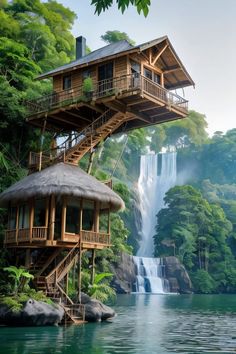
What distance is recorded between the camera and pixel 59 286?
2330cm

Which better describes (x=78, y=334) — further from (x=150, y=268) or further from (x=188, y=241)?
(x=188, y=241)

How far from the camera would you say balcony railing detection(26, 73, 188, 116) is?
25922 millimetres

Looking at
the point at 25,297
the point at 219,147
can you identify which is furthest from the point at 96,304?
→ the point at 219,147

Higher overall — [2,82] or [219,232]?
[2,82]

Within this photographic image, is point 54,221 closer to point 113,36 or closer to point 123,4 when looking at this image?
point 123,4

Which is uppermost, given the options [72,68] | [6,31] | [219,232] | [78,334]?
[6,31]

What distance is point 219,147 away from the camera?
281 feet

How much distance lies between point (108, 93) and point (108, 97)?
0.27 meters

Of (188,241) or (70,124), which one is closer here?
(70,124)

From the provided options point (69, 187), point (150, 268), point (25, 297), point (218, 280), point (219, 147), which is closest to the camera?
point (25, 297)

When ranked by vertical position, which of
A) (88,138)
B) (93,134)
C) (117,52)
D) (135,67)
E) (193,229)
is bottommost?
(193,229)

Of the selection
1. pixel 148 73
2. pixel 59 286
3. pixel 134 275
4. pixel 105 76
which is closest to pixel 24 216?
pixel 59 286

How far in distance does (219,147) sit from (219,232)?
97.4 feet

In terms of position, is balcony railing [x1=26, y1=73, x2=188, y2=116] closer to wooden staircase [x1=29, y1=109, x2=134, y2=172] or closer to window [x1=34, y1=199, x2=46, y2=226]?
wooden staircase [x1=29, y1=109, x2=134, y2=172]
